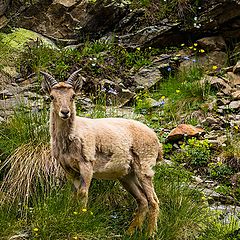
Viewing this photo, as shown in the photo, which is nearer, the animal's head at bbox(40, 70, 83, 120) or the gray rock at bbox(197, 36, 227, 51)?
the animal's head at bbox(40, 70, 83, 120)

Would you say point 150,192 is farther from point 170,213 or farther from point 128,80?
point 128,80

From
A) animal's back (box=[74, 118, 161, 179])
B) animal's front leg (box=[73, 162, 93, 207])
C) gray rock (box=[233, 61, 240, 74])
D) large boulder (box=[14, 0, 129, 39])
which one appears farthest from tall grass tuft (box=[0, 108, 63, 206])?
large boulder (box=[14, 0, 129, 39])

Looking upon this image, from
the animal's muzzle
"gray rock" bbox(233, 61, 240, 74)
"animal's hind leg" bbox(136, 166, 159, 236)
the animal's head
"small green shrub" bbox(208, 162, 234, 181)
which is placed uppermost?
the animal's head

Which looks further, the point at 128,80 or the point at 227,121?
the point at 128,80

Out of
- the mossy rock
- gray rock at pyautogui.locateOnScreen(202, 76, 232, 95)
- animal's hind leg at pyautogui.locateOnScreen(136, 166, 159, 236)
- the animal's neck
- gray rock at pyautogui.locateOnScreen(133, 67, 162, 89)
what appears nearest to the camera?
the animal's neck

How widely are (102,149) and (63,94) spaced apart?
824 mm

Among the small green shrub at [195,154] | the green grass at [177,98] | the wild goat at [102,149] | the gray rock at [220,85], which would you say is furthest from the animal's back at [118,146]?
the gray rock at [220,85]

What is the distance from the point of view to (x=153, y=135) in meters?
7.52

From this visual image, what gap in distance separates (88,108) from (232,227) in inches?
160

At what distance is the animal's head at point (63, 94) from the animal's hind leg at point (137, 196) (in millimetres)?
1351

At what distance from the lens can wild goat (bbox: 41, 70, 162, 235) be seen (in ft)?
21.5

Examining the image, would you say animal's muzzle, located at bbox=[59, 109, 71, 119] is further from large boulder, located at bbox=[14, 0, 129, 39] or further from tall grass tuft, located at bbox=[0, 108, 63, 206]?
large boulder, located at bbox=[14, 0, 129, 39]

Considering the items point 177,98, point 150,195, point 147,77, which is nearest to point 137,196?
point 150,195

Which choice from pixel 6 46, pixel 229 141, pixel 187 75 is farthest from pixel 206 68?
pixel 6 46
